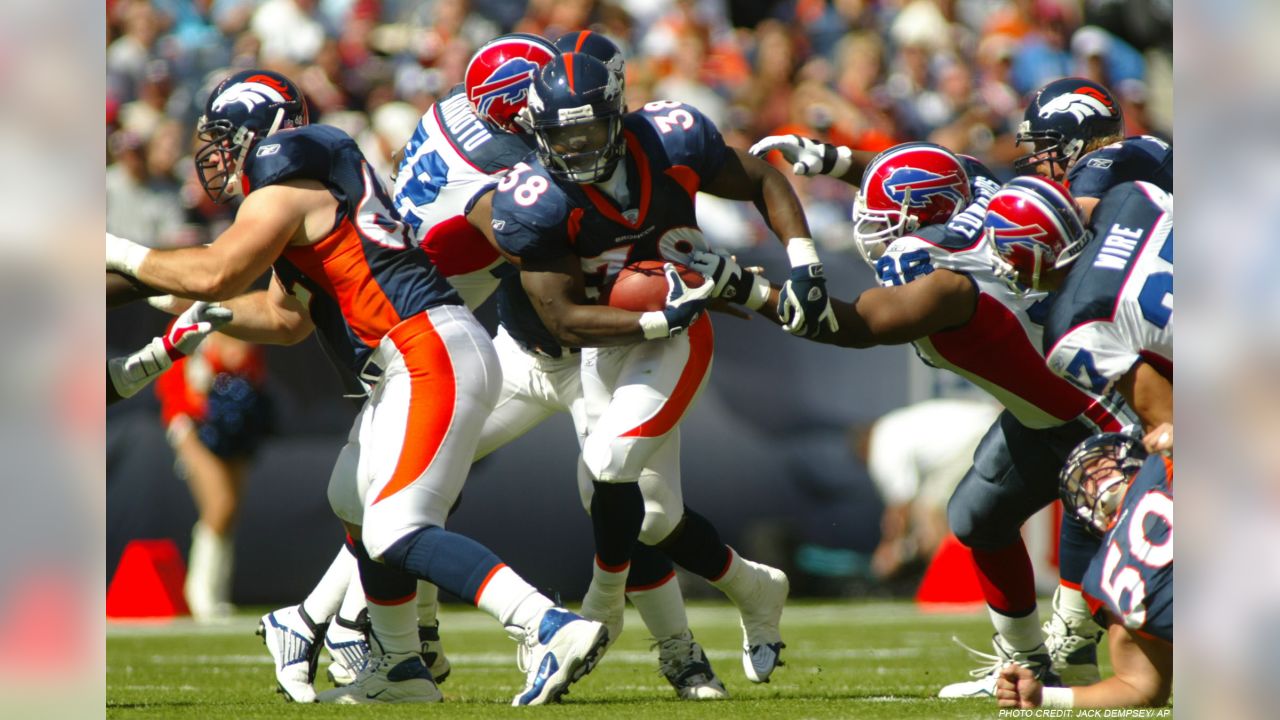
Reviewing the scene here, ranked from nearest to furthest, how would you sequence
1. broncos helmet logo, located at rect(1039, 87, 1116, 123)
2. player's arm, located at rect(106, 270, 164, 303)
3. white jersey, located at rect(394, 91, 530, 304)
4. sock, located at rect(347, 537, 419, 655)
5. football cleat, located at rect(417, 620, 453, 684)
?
1. player's arm, located at rect(106, 270, 164, 303)
2. sock, located at rect(347, 537, 419, 655)
3. football cleat, located at rect(417, 620, 453, 684)
4. white jersey, located at rect(394, 91, 530, 304)
5. broncos helmet logo, located at rect(1039, 87, 1116, 123)

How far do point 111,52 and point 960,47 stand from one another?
19.8ft

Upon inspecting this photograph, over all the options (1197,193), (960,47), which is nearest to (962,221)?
(1197,193)

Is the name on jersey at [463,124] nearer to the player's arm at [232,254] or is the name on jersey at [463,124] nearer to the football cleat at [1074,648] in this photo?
the player's arm at [232,254]

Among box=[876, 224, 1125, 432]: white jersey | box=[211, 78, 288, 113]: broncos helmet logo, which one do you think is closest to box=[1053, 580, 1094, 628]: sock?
box=[876, 224, 1125, 432]: white jersey

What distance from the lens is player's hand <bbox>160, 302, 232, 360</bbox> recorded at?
4469mm

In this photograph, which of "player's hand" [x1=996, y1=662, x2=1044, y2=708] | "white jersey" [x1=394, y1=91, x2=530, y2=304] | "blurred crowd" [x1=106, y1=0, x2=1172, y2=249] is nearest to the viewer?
"player's hand" [x1=996, y1=662, x2=1044, y2=708]

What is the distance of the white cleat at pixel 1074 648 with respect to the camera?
4914 millimetres

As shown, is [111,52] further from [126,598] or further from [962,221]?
[962,221]

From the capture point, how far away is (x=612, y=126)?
14.3 ft

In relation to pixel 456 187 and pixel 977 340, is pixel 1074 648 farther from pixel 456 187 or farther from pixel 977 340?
pixel 456 187

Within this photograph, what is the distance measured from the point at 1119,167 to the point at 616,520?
202 centimetres

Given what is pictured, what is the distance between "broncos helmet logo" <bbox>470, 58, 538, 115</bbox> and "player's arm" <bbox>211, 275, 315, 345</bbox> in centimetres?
92

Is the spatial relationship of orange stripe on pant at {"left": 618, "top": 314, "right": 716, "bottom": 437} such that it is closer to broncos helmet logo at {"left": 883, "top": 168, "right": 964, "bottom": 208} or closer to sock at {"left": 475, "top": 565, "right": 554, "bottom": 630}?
sock at {"left": 475, "top": 565, "right": 554, "bottom": 630}

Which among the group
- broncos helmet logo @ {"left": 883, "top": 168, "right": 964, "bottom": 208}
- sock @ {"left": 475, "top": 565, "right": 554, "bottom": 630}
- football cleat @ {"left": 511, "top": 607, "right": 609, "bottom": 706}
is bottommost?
football cleat @ {"left": 511, "top": 607, "right": 609, "bottom": 706}
